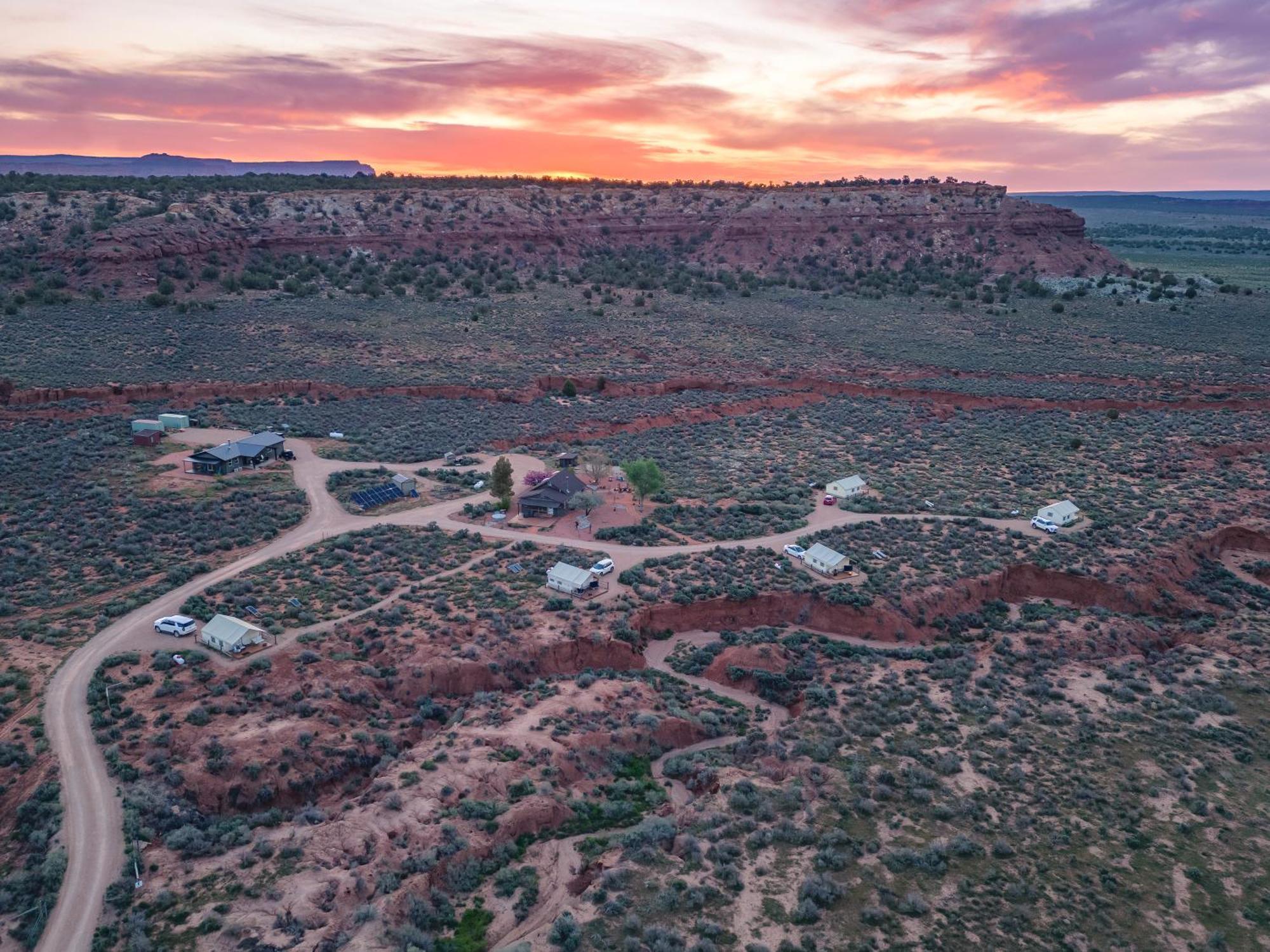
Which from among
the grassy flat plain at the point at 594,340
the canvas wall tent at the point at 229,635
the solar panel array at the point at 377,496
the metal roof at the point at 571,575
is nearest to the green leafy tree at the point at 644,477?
the metal roof at the point at 571,575

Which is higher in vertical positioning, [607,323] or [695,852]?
[607,323]

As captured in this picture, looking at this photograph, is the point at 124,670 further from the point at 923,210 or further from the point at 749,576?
the point at 923,210

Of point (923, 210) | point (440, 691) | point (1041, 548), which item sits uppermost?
point (923, 210)

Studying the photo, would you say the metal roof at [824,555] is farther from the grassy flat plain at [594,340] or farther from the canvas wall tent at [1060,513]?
the grassy flat plain at [594,340]

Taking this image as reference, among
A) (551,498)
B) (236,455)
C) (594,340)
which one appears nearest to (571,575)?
(551,498)

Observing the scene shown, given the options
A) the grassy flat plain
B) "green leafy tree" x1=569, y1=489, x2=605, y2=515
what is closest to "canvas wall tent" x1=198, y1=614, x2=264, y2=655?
"green leafy tree" x1=569, y1=489, x2=605, y2=515

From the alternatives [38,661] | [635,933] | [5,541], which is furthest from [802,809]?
[5,541]
